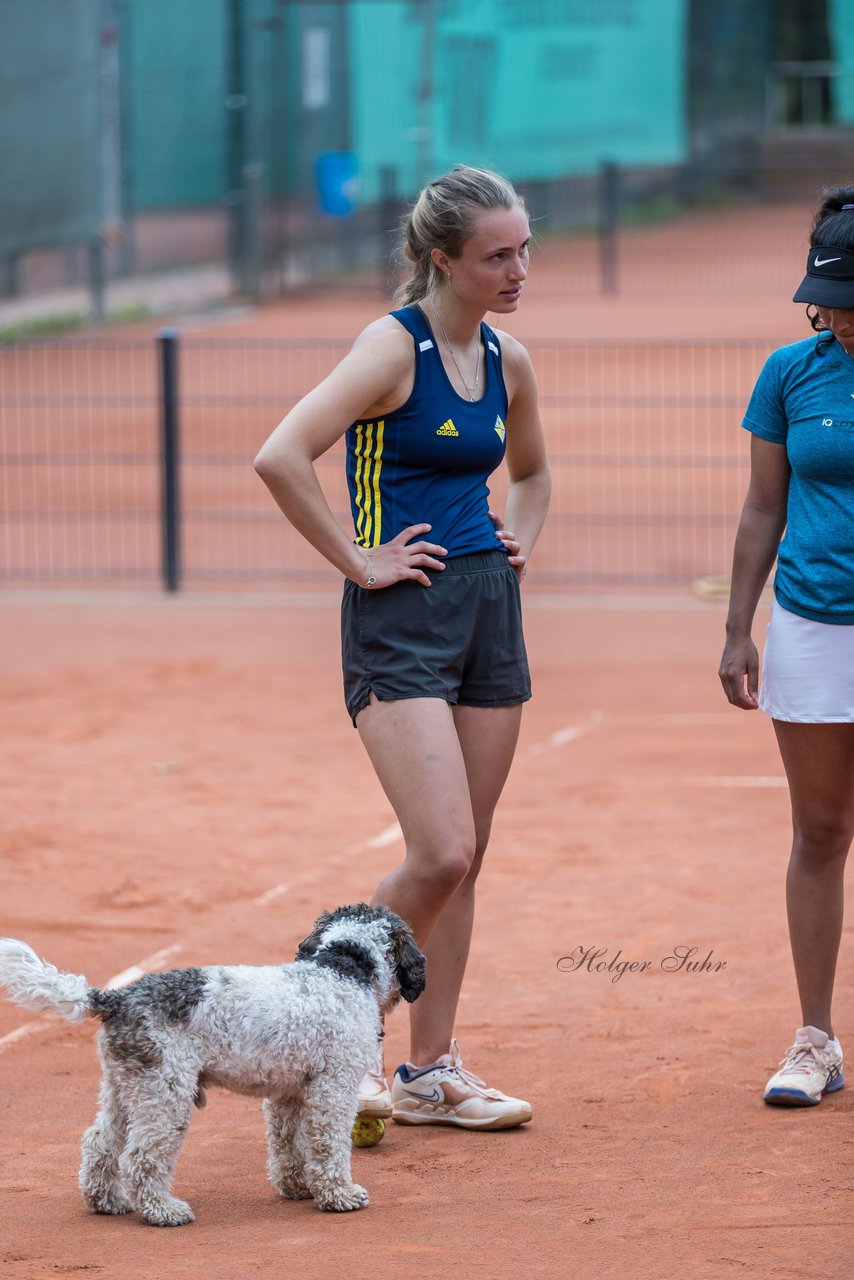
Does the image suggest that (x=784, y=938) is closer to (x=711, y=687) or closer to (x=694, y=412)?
(x=711, y=687)

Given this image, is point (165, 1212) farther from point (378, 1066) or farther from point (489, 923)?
point (489, 923)

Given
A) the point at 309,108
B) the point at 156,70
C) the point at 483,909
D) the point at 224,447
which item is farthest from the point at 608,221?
the point at 483,909

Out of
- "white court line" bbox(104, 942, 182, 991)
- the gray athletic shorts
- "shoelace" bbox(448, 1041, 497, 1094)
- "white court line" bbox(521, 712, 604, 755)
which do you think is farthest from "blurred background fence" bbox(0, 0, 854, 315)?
"shoelace" bbox(448, 1041, 497, 1094)

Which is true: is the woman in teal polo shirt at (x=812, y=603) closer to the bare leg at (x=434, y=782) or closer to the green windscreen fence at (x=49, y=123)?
the bare leg at (x=434, y=782)

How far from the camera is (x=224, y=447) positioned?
1672 centimetres

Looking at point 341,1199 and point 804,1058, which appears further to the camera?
point 804,1058

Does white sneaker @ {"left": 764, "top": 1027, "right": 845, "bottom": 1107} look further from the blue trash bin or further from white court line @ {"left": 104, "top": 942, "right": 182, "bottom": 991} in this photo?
the blue trash bin

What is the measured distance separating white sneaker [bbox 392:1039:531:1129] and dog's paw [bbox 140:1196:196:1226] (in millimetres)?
841

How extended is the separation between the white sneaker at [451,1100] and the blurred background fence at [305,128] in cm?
1846

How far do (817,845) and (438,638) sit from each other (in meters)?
1.16

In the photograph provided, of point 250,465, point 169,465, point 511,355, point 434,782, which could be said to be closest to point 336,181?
point 250,465

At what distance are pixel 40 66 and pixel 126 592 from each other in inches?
456

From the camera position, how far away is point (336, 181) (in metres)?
26.6

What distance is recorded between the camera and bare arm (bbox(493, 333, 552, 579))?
445 centimetres
